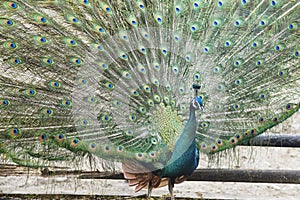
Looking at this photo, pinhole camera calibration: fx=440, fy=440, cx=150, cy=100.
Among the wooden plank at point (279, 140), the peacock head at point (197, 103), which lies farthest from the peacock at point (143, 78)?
the wooden plank at point (279, 140)

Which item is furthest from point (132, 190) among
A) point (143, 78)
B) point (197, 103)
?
point (197, 103)

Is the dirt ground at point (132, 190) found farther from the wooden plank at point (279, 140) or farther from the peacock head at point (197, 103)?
the peacock head at point (197, 103)

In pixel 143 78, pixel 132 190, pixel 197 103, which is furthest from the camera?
pixel 132 190

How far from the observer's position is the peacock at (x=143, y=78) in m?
3.02

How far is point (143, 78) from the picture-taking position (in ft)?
10.6

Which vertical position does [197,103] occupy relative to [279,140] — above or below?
above

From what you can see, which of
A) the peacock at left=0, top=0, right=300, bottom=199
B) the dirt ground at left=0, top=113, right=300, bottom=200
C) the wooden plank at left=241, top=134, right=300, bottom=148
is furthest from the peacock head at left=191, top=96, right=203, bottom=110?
the dirt ground at left=0, top=113, right=300, bottom=200

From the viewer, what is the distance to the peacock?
9.92ft

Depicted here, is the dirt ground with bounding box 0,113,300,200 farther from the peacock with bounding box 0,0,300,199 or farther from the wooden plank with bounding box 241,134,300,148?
the peacock with bounding box 0,0,300,199

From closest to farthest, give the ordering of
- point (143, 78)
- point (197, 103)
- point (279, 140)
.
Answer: point (197, 103) → point (143, 78) → point (279, 140)

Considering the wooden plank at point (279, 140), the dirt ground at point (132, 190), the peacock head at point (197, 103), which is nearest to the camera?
the peacock head at point (197, 103)

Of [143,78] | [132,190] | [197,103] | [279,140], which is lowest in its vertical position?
[132,190]

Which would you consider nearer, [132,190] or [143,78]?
[143,78]

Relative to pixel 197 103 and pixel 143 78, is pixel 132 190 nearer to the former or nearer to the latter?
pixel 143 78
